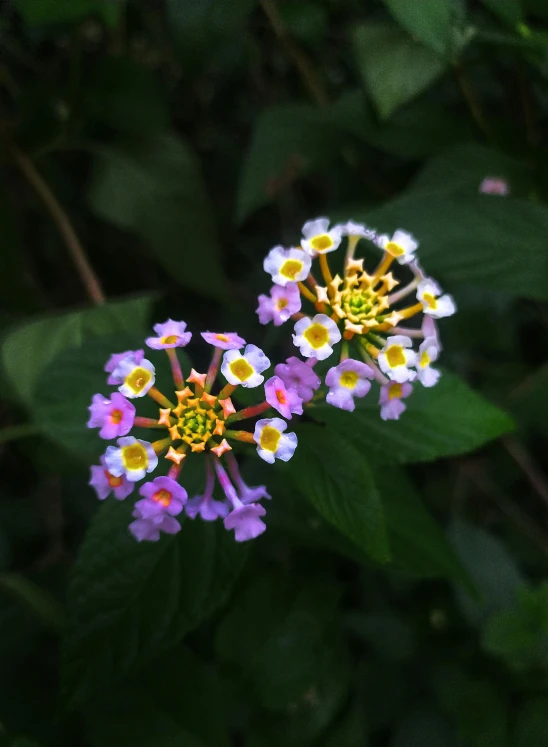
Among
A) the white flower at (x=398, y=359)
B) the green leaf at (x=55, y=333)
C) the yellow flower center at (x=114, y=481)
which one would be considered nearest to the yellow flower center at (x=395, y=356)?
the white flower at (x=398, y=359)

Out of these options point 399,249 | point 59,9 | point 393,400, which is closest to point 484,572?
point 393,400

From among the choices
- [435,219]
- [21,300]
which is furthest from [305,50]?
[21,300]

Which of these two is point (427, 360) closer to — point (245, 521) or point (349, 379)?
point (349, 379)

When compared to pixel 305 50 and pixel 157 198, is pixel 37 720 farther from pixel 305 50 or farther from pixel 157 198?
pixel 305 50

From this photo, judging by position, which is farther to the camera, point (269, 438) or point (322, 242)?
point (322, 242)

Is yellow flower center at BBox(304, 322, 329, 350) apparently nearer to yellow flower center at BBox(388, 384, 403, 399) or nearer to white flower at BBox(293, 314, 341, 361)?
white flower at BBox(293, 314, 341, 361)

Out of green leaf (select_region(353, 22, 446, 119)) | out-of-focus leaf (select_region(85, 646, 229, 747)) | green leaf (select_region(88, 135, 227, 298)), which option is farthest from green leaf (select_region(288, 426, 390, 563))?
green leaf (select_region(88, 135, 227, 298))

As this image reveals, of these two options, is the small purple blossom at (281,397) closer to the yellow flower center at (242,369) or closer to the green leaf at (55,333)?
the yellow flower center at (242,369)
